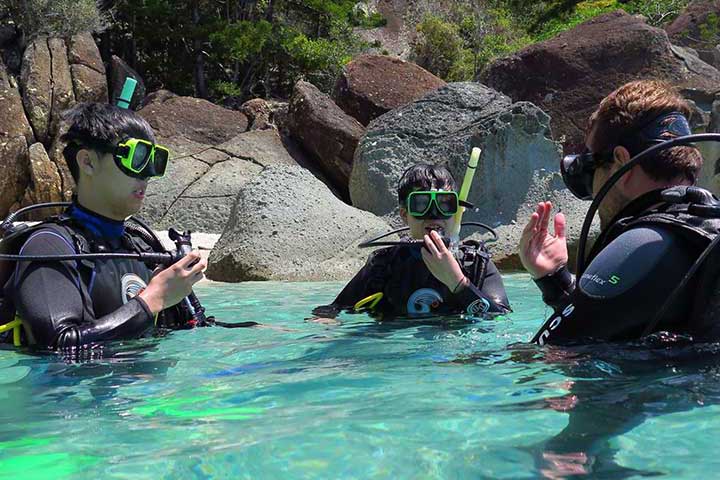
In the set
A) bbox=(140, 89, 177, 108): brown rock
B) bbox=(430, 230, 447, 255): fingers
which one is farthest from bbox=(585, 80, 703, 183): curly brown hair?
bbox=(140, 89, 177, 108): brown rock

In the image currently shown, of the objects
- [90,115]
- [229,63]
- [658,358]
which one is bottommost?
[658,358]

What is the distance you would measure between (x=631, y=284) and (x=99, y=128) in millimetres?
2199

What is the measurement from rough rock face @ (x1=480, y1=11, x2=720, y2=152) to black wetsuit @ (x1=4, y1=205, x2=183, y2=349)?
1032 cm

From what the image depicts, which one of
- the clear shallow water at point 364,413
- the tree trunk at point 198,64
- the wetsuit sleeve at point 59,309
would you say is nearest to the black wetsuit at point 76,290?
the wetsuit sleeve at point 59,309

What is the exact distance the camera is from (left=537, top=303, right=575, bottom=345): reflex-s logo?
2461mm

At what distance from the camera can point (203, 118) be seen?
1487cm

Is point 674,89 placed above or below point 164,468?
A: above

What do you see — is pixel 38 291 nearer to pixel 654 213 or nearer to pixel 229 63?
pixel 654 213

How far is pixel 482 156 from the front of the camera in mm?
9422

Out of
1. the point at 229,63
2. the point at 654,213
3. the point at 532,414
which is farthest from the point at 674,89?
the point at 229,63

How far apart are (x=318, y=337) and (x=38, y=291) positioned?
1.45m

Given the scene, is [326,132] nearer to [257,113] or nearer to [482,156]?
[257,113]

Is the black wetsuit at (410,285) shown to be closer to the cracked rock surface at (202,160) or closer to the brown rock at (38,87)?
the cracked rock surface at (202,160)

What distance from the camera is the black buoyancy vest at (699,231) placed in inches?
85.6
